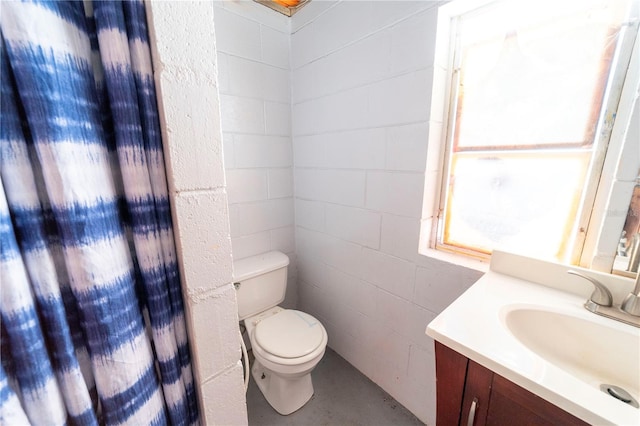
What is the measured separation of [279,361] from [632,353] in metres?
1.25

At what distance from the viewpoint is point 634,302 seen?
720 mm

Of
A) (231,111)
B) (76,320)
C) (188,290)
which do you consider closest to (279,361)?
(188,290)

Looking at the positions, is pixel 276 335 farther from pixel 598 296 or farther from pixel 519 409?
pixel 598 296

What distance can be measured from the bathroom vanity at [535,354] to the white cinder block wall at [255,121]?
4.18 feet

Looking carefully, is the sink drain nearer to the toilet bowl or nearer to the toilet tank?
the toilet bowl

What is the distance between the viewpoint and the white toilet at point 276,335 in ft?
4.24

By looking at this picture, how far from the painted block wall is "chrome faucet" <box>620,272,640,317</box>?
403mm

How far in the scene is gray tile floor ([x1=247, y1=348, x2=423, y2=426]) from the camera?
1.36 meters

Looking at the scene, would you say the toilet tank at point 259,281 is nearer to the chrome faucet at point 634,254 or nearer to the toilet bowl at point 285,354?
the toilet bowl at point 285,354

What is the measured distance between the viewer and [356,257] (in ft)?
4.97

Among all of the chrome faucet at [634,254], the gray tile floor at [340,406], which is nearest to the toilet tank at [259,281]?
the gray tile floor at [340,406]

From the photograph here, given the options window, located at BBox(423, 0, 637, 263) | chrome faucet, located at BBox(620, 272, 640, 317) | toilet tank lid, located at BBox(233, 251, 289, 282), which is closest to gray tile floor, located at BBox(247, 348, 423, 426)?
toilet tank lid, located at BBox(233, 251, 289, 282)

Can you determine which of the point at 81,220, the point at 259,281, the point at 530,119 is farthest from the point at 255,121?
the point at 530,119

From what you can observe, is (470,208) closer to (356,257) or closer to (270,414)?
(356,257)
